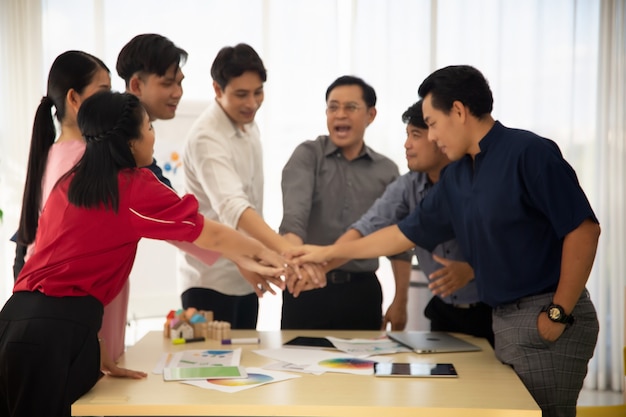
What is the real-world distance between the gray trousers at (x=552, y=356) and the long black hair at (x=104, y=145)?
126 centimetres

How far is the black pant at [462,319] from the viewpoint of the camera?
2.75 meters

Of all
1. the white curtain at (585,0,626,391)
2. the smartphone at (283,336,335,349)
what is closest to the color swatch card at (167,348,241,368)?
the smartphone at (283,336,335,349)

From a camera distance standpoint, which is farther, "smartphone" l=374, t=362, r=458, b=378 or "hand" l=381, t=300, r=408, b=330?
"hand" l=381, t=300, r=408, b=330

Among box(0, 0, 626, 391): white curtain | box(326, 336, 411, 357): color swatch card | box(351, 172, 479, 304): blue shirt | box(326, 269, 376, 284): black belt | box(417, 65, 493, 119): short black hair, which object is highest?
box(0, 0, 626, 391): white curtain

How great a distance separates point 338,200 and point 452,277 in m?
0.79

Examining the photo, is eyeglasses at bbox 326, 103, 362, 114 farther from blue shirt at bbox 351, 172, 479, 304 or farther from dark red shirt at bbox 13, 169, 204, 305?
dark red shirt at bbox 13, 169, 204, 305

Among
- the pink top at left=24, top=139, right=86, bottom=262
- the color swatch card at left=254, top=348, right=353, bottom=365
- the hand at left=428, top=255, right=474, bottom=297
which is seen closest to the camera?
the pink top at left=24, top=139, right=86, bottom=262

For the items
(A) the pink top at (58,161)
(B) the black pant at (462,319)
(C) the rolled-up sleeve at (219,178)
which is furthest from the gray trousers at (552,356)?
(A) the pink top at (58,161)

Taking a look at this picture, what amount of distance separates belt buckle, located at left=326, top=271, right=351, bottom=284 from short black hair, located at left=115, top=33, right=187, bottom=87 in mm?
1134

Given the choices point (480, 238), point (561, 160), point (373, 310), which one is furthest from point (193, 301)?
point (561, 160)

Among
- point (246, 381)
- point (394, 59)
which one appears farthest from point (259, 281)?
point (394, 59)

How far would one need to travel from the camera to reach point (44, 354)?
72.9 inches

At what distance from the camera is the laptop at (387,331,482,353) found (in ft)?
8.00

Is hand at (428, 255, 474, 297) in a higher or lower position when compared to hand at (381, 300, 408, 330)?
higher
